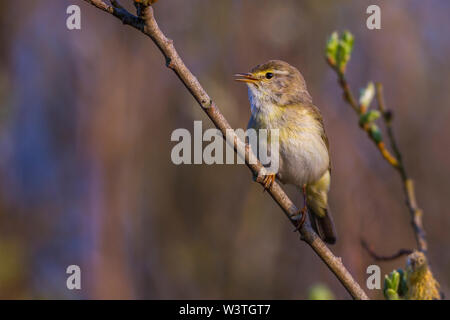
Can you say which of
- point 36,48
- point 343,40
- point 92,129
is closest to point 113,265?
point 92,129

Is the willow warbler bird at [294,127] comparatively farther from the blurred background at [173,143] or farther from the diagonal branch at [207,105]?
the blurred background at [173,143]

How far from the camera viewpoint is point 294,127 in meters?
3.79

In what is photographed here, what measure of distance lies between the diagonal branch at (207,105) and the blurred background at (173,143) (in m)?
3.03

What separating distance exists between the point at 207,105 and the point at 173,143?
4.42 metres

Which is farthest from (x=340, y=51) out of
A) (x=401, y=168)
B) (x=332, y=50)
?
(x=401, y=168)

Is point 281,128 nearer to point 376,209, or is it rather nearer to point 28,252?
point 376,209

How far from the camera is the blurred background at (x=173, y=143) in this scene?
19.1 ft

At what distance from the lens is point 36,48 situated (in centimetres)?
659

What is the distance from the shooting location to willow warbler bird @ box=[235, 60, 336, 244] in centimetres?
376

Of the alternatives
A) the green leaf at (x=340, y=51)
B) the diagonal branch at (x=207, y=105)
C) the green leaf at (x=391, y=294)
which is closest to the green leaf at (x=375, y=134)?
the green leaf at (x=340, y=51)

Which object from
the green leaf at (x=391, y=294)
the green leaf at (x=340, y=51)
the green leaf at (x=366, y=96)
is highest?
the green leaf at (x=340, y=51)

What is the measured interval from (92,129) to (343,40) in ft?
13.3

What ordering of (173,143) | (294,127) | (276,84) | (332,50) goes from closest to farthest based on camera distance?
(332,50) → (294,127) → (276,84) → (173,143)

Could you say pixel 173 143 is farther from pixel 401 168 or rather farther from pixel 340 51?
pixel 401 168
